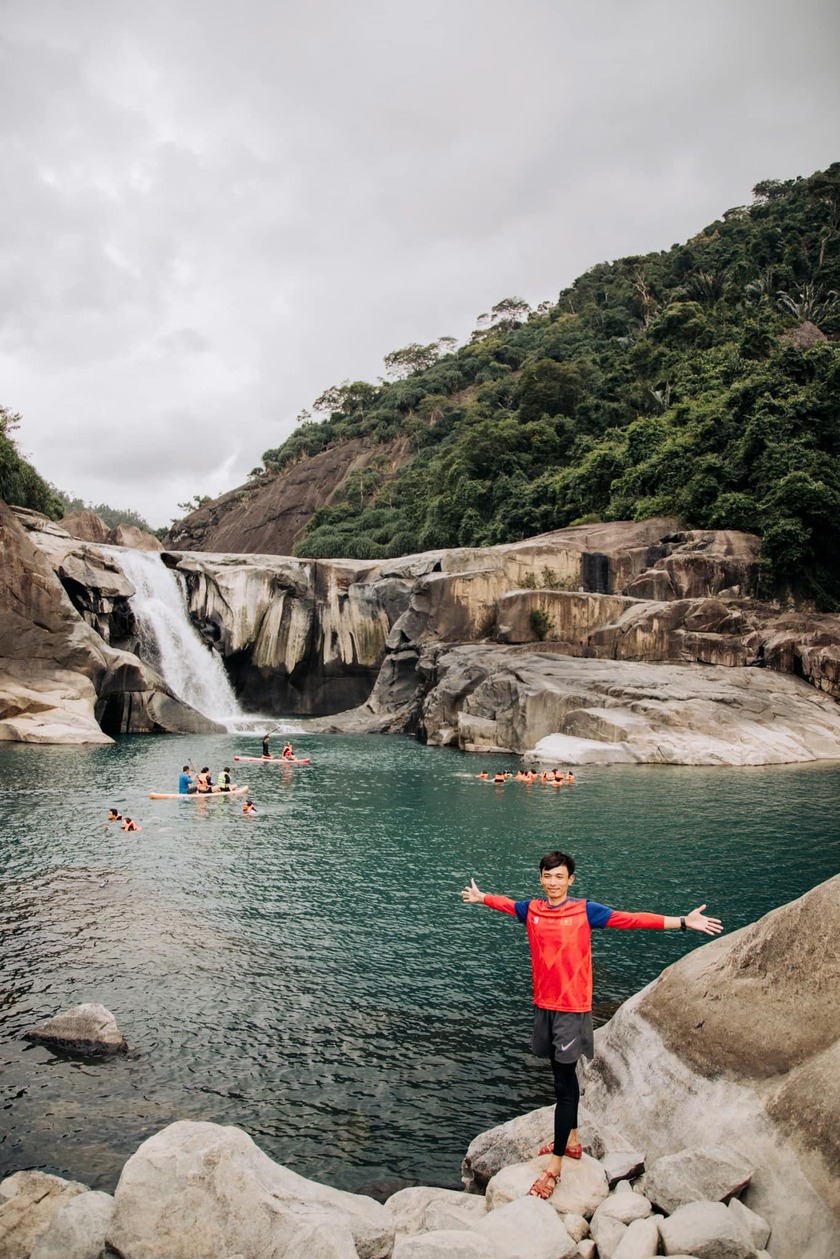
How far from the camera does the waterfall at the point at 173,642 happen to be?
155 ft

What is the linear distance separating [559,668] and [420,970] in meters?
26.3

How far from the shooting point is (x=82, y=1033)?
29.9ft

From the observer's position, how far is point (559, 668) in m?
36.9

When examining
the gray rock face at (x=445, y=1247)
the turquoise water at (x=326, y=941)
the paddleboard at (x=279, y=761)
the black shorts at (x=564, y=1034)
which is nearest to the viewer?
the gray rock face at (x=445, y=1247)

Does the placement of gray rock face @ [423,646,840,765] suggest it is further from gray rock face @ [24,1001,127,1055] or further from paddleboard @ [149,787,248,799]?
gray rock face @ [24,1001,127,1055]

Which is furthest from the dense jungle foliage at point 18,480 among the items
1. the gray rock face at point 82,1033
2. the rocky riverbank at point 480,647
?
the gray rock face at point 82,1033

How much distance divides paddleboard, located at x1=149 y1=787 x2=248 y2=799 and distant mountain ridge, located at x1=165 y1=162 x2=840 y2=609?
94.2ft

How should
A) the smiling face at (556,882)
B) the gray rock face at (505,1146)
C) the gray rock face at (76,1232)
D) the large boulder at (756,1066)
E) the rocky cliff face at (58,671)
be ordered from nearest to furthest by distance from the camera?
the gray rock face at (76,1232) < the large boulder at (756,1066) < the smiling face at (556,882) < the gray rock face at (505,1146) < the rocky cliff face at (58,671)

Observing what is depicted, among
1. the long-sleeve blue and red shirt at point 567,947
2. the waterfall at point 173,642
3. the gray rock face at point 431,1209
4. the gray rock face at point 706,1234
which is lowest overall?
the gray rock face at point 431,1209

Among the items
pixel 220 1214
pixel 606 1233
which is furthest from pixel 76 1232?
pixel 606 1233

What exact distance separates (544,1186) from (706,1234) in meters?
1.11

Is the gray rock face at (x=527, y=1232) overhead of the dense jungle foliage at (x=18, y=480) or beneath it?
beneath

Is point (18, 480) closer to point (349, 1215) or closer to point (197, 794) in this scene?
point (197, 794)

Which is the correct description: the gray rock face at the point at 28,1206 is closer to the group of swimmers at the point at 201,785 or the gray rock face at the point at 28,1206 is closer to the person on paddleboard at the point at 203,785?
the group of swimmers at the point at 201,785
